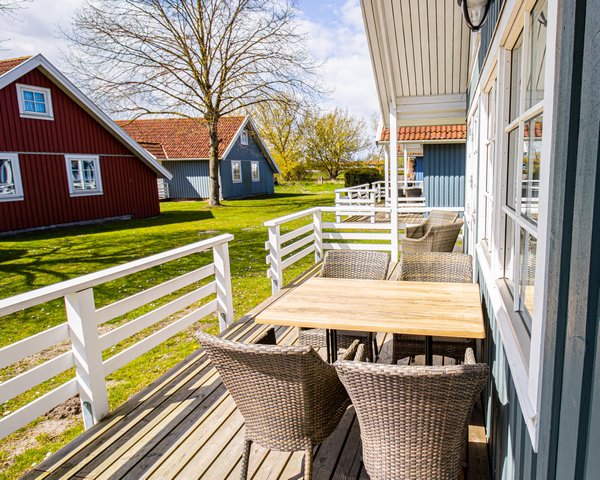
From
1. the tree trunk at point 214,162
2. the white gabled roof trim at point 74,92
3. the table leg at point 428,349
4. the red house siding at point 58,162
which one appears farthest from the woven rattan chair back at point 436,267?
the tree trunk at point 214,162

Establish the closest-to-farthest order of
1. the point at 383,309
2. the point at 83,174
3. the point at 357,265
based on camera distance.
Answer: the point at 383,309
the point at 357,265
the point at 83,174

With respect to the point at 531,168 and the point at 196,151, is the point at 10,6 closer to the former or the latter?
the point at 531,168

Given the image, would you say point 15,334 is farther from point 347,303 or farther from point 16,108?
point 16,108

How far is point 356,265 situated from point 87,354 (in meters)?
2.17

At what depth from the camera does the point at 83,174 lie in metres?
15.5

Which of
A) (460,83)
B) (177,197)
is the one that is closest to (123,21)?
(177,197)

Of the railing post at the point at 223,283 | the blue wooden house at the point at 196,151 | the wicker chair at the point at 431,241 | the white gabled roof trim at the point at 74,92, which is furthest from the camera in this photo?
the blue wooden house at the point at 196,151

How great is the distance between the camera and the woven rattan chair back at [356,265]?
12.5 ft

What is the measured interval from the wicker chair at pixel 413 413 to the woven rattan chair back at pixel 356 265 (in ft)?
6.84

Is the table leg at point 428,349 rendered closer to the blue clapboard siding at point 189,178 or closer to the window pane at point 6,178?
the window pane at point 6,178

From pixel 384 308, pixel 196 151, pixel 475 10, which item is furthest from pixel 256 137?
pixel 384 308

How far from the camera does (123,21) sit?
54.9 ft

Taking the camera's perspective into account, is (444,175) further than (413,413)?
Yes

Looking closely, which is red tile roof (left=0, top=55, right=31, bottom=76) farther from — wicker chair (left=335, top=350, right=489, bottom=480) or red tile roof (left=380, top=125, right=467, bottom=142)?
wicker chair (left=335, top=350, right=489, bottom=480)
